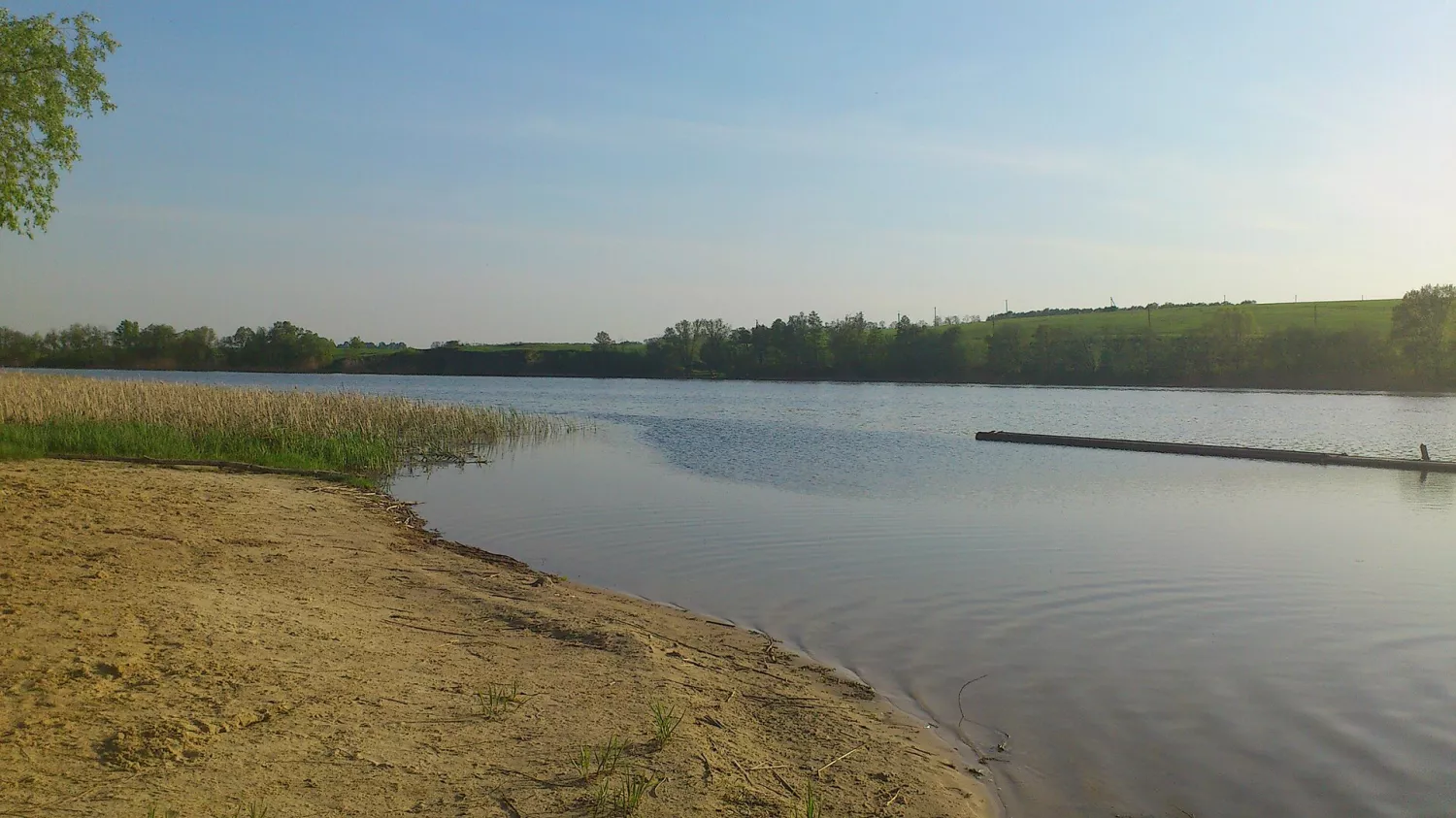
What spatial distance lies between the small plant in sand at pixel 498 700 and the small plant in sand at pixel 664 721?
83 cm

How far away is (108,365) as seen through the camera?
10575cm

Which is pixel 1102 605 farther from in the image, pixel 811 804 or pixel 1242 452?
pixel 1242 452

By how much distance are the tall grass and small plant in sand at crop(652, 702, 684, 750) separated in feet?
47.5

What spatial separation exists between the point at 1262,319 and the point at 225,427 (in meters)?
104

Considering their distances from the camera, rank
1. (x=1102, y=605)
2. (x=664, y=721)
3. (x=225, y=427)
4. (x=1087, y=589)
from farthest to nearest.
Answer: (x=225, y=427)
(x=1087, y=589)
(x=1102, y=605)
(x=664, y=721)

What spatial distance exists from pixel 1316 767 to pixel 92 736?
7.07 meters

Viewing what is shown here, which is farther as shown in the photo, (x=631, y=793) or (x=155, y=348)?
(x=155, y=348)

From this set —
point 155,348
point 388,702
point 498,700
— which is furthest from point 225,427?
point 155,348

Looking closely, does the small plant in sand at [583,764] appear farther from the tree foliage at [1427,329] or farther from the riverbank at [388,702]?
the tree foliage at [1427,329]

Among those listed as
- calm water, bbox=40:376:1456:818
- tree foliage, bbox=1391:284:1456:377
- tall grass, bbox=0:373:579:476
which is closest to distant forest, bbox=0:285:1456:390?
tree foliage, bbox=1391:284:1456:377

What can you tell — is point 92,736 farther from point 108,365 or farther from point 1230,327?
point 108,365

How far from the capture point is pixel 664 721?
5.45m

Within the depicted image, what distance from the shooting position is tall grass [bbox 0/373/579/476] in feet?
59.3

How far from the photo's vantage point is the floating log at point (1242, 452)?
24.6m
